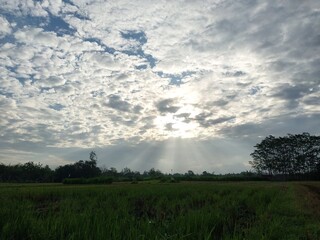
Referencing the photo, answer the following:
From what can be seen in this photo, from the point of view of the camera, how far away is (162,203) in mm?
12273

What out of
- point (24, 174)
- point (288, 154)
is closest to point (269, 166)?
point (288, 154)

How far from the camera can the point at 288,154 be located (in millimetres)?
89875

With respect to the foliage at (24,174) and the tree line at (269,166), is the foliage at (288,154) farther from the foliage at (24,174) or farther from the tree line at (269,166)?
the foliage at (24,174)

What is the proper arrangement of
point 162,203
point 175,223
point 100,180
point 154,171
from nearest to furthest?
point 175,223, point 162,203, point 100,180, point 154,171

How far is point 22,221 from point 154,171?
451 ft

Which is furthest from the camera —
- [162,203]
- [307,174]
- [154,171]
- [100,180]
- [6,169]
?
[154,171]

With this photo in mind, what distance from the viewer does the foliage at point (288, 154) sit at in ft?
281

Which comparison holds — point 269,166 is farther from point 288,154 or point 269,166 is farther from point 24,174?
point 24,174

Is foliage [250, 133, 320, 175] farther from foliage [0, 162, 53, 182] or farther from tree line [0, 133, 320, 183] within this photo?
foliage [0, 162, 53, 182]

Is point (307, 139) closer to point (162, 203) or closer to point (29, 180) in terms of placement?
point (29, 180)

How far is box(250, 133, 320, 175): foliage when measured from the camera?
8562cm

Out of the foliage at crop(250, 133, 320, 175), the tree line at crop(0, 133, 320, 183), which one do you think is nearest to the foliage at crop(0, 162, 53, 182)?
the tree line at crop(0, 133, 320, 183)

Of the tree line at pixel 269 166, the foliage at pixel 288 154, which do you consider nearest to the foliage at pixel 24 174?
the tree line at pixel 269 166

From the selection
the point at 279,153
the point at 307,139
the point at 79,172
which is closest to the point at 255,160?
the point at 279,153
